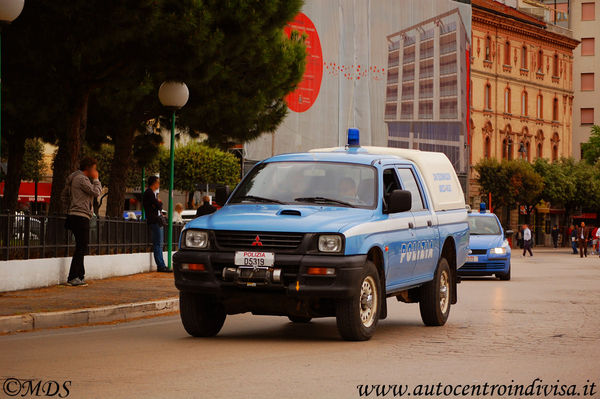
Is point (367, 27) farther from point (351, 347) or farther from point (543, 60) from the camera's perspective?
point (351, 347)

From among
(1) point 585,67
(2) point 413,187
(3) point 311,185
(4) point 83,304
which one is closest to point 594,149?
(1) point 585,67

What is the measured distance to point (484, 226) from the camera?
28.2 metres

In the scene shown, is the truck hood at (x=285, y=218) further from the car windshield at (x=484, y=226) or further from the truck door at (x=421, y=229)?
the car windshield at (x=484, y=226)

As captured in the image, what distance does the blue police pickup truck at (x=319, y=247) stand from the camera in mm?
10891

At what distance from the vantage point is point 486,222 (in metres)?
28.5

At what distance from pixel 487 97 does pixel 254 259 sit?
74040 mm

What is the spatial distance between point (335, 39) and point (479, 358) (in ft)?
179

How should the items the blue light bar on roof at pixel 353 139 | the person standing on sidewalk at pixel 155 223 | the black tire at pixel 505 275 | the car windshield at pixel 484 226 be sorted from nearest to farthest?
the blue light bar on roof at pixel 353 139 → the person standing on sidewalk at pixel 155 223 → the black tire at pixel 505 275 → the car windshield at pixel 484 226

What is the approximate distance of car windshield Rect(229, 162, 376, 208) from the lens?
12.0m

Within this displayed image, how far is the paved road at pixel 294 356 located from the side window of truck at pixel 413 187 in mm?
1413

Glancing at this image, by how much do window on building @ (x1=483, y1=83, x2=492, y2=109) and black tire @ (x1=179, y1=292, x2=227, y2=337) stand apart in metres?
72.5

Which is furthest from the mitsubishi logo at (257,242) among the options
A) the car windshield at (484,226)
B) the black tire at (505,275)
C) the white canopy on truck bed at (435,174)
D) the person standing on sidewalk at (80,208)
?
the car windshield at (484,226)

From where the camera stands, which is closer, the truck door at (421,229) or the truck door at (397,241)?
the truck door at (397,241)

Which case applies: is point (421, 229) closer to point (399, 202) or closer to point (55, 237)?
point (399, 202)
